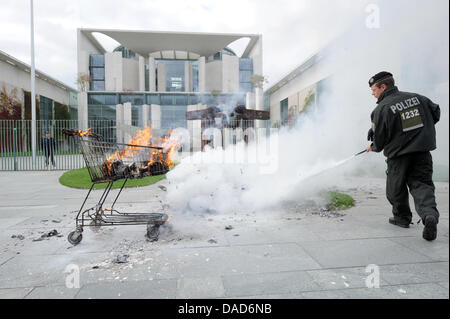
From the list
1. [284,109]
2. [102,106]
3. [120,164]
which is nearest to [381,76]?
[120,164]

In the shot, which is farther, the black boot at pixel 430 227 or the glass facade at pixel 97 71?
the glass facade at pixel 97 71

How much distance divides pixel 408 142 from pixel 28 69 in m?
32.5

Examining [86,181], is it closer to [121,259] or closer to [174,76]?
[121,259]

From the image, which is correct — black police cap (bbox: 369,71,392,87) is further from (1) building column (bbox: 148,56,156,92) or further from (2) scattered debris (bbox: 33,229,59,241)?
(1) building column (bbox: 148,56,156,92)

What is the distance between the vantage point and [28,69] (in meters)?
26.8

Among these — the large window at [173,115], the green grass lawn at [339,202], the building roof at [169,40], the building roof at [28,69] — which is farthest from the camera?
the building roof at [169,40]

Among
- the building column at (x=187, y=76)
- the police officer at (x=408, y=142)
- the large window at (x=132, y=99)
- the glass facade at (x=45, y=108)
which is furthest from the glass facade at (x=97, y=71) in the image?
the police officer at (x=408, y=142)

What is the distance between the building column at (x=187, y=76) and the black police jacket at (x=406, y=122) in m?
40.7

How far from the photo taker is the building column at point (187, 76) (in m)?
42.4

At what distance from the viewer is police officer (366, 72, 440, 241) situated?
328 cm

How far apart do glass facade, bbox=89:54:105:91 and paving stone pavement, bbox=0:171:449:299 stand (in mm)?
39335

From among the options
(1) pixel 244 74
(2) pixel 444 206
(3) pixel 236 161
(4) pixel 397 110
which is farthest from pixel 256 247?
(1) pixel 244 74

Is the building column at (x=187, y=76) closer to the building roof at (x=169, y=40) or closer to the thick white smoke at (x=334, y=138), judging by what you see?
the building roof at (x=169, y=40)

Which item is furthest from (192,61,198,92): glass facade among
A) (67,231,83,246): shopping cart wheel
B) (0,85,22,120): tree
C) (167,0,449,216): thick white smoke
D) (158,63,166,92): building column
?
(67,231,83,246): shopping cart wheel
